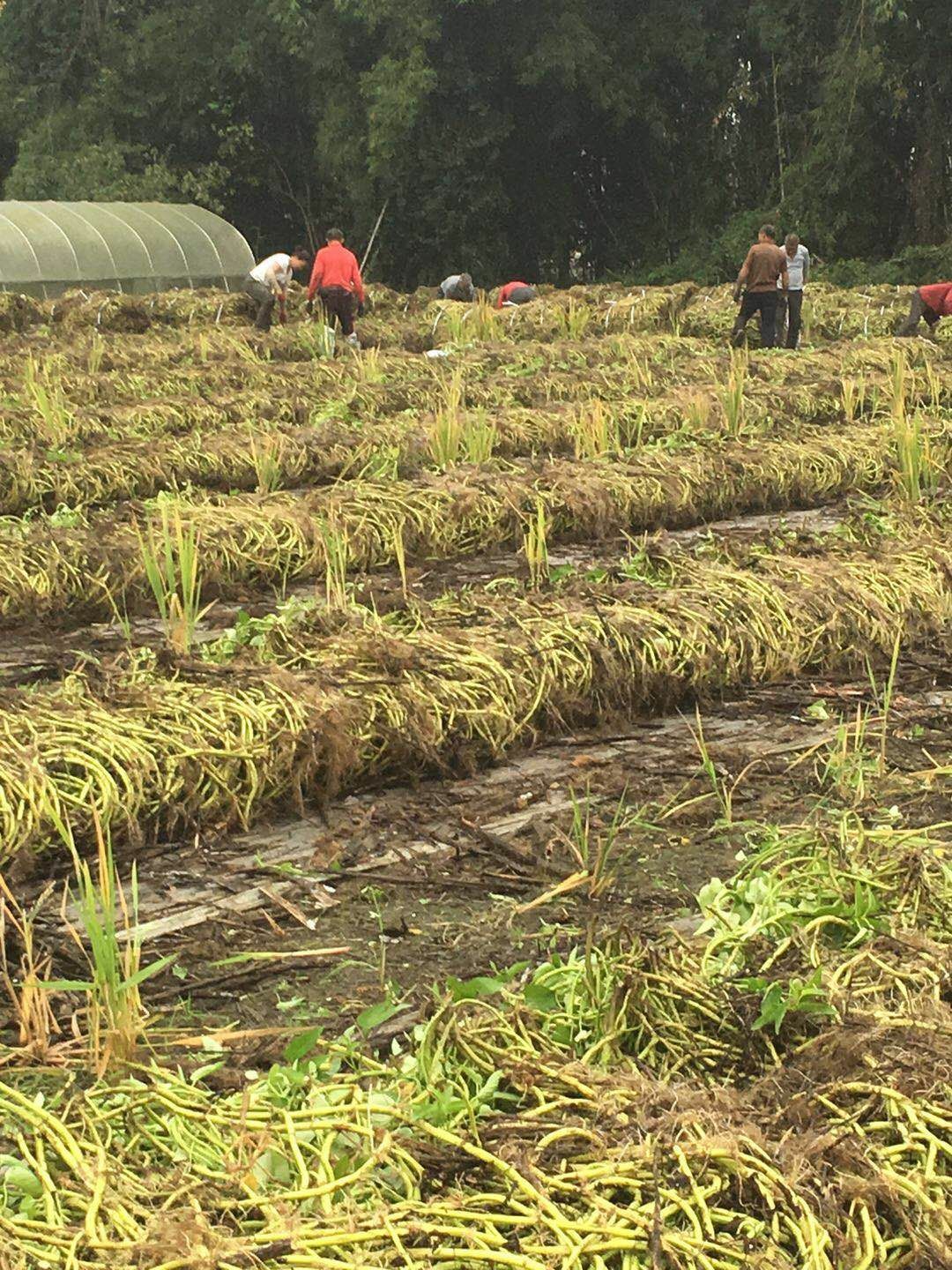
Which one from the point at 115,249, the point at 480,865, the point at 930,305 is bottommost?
the point at 480,865

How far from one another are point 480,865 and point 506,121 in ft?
68.2

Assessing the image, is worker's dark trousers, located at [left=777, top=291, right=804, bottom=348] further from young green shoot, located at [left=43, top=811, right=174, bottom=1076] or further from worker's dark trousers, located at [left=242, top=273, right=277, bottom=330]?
young green shoot, located at [left=43, top=811, right=174, bottom=1076]

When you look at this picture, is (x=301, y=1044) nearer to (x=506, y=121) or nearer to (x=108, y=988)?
(x=108, y=988)

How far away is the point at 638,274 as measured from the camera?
23.2m

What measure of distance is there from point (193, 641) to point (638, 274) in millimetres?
19573

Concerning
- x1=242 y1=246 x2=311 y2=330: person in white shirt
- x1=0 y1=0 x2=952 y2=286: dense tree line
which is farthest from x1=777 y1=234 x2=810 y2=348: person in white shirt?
x1=0 y1=0 x2=952 y2=286: dense tree line

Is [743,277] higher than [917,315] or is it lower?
higher

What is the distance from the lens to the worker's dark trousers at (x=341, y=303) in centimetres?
1230

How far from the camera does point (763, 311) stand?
12.5m

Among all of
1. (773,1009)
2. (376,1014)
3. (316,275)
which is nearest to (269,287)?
(316,275)

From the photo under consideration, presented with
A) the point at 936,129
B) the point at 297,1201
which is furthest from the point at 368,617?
the point at 936,129

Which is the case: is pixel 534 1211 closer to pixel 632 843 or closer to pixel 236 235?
pixel 632 843

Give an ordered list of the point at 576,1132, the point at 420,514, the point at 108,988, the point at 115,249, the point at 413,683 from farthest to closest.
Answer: the point at 115,249
the point at 420,514
the point at 413,683
the point at 108,988
the point at 576,1132

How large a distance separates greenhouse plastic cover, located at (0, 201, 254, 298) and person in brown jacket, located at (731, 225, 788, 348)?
7.65m
